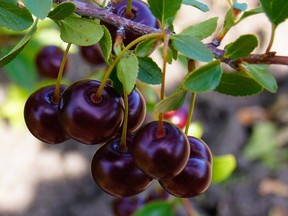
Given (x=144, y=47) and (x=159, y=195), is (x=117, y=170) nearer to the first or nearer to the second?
(x=144, y=47)

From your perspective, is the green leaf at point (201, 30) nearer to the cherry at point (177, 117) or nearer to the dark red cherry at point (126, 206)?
the cherry at point (177, 117)

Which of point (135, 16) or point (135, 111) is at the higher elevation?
point (135, 16)

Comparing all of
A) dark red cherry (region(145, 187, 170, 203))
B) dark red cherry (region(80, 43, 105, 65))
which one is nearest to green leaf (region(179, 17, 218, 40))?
dark red cherry (region(80, 43, 105, 65))

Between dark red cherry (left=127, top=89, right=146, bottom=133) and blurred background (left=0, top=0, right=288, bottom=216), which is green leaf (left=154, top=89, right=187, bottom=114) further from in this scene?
blurred background (left=0, top=0, right=288, bottom=216)

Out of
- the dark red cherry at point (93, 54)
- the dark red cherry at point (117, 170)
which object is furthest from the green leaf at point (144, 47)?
the dark red cherry at point (93, 54)

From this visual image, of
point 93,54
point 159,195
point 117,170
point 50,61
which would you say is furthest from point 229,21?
point 159,195

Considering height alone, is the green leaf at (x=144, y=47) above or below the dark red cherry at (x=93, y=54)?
above
